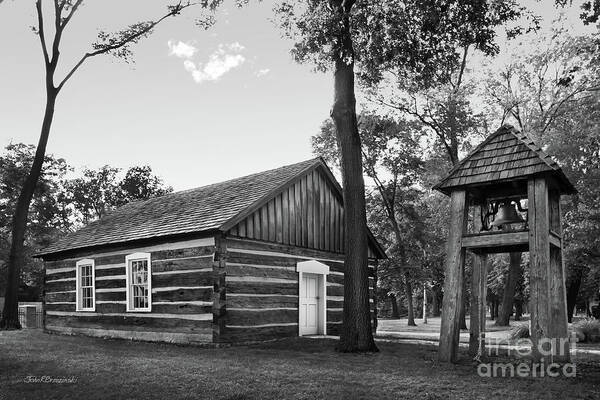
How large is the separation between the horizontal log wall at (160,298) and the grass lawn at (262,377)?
2172mm

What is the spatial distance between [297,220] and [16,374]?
908 centimetres

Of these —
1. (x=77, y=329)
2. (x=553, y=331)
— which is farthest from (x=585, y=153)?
(x=77, y=329)

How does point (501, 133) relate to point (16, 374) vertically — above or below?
above

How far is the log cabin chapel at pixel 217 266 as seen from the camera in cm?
1488

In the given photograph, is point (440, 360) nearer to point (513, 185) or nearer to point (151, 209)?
point (513, 185)

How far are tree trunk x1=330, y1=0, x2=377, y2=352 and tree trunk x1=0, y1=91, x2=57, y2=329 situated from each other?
1364 centimetres

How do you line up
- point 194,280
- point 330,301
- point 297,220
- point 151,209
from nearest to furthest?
point 194,280, point 297,220, point 330,301, point 151,209

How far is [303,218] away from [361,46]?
5.79 metres

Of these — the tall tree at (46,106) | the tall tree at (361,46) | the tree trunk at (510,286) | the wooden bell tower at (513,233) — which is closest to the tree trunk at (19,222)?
the tall tree at (46,106)

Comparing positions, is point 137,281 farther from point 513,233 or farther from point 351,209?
point 513,233

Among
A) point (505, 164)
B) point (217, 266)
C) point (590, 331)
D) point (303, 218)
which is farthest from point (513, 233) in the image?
point (590, 331)

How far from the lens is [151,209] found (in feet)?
67.0

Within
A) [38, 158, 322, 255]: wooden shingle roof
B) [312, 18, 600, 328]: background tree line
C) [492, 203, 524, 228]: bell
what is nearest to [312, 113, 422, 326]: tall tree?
[312, 18, 600, 328]: background tree line

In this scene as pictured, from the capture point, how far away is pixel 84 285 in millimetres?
19266
